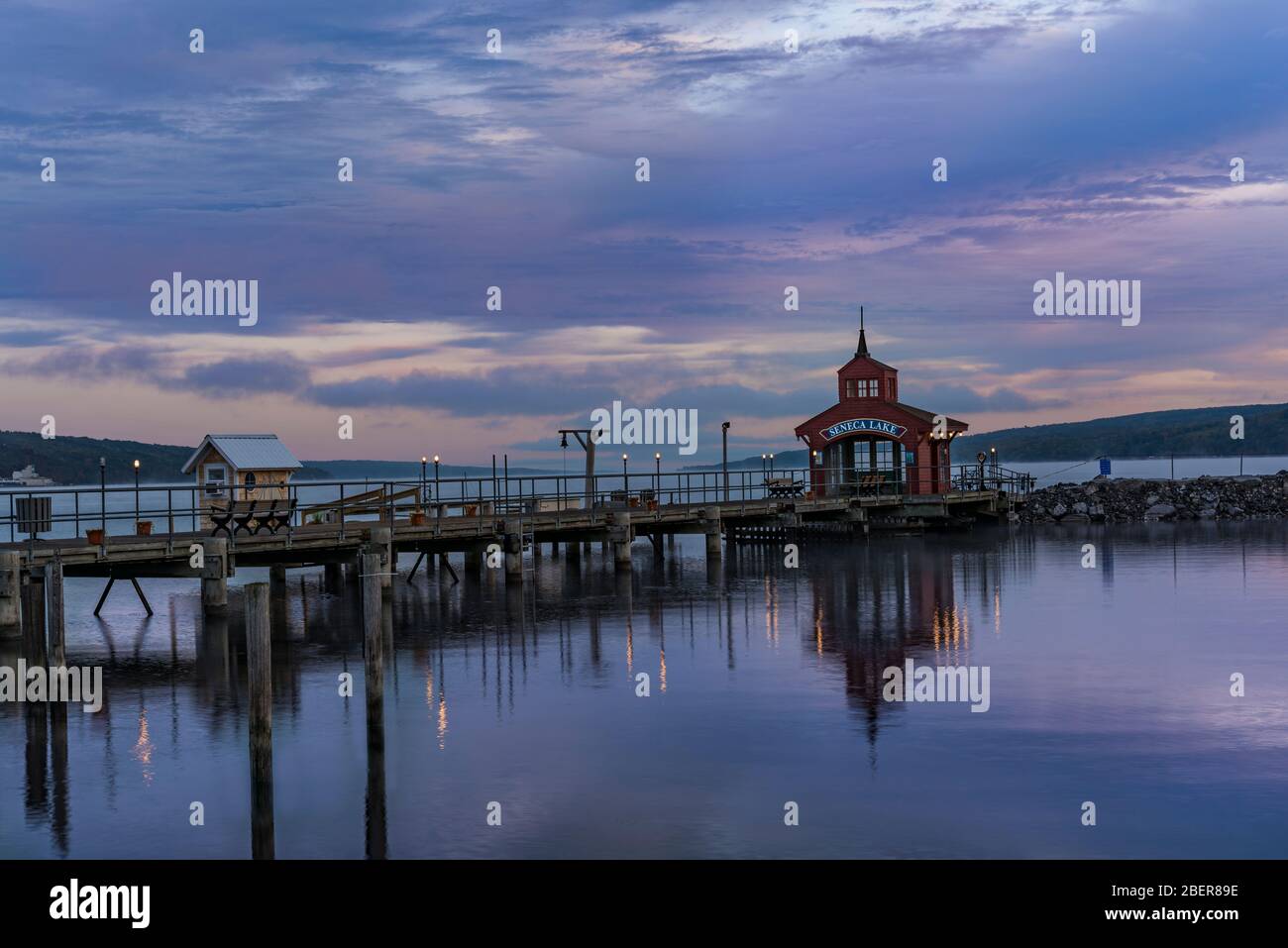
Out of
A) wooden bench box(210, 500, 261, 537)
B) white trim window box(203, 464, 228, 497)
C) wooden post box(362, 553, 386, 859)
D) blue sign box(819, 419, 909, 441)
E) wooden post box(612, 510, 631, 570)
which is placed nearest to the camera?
wooden post box(362, 553, 386, 859)

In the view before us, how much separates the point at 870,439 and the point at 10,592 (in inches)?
1861

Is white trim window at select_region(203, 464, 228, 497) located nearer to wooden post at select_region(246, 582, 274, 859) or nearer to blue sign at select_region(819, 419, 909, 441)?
wooden post at select_region(246, 582, 274, 859)

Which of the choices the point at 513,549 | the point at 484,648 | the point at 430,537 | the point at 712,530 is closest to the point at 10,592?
the point at 484,648

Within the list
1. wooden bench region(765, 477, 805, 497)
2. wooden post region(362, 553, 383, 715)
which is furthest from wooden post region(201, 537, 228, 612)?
wooden bench region(765, 477, 805, 497)

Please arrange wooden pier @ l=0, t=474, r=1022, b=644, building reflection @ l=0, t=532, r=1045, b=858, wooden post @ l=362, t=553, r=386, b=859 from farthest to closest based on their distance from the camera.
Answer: wooden pier @ l=0, t=474, r=1022, b=644 → building reflection @ l=0, t=532, r=1045, b=858 → wooden post @ l=362, t=553, r=386, b=859

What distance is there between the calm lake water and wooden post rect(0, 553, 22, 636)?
6.41 feet

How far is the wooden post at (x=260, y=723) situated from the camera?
711 inches

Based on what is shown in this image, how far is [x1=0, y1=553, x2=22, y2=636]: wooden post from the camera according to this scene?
3177 cm

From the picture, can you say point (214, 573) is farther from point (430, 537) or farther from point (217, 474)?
point (217, 474)

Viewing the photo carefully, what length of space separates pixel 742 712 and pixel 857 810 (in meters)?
7.09

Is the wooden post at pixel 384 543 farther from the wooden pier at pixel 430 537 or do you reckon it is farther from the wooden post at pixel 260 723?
the wooden post at pixel 260 723
